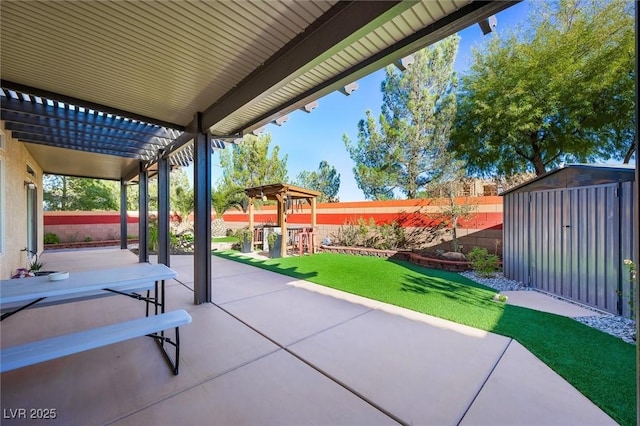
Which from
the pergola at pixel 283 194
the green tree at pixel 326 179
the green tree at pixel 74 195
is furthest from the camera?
the green tree at pixel 326 179

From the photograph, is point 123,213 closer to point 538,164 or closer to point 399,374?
point 399,374

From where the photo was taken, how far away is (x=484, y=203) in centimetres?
702

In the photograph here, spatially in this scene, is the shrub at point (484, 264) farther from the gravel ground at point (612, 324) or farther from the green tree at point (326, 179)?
the green tree at point (326, 179)

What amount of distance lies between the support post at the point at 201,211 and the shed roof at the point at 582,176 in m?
5.87

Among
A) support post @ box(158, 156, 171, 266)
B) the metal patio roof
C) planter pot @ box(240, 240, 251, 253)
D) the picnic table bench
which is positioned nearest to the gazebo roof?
planter pot @ box(240, 240, 251, 253)

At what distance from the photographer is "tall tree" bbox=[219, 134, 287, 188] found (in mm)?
19109

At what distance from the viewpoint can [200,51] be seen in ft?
8.64

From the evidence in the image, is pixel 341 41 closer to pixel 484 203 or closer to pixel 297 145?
pixel 484 203

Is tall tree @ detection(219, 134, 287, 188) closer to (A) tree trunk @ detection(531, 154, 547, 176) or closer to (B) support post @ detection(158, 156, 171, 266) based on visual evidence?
(B) support post @ detection(158, 156, 171, 266)

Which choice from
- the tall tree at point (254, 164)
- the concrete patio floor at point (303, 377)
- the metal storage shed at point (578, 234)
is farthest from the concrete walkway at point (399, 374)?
the tall tree at point (254, 164)

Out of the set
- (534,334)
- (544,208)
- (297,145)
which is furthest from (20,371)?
(297,145)

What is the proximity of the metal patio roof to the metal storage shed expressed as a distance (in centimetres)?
347

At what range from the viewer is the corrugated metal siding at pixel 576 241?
3.40 meters

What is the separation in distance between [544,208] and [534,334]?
2.68 metres
